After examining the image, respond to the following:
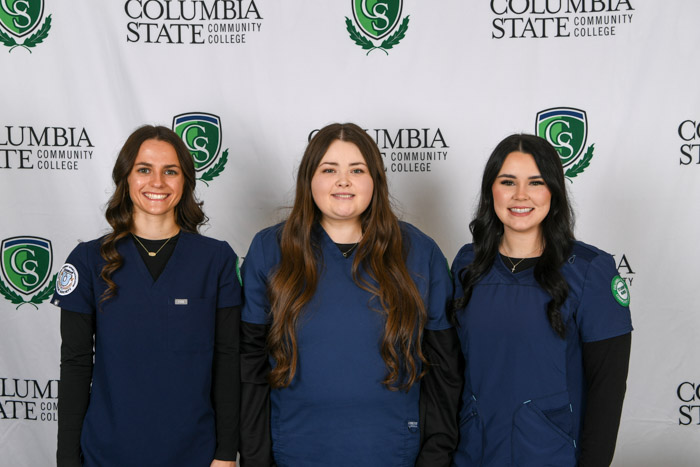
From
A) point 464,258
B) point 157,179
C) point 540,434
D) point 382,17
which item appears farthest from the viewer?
point 382,17

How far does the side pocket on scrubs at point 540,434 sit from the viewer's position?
1442 mm

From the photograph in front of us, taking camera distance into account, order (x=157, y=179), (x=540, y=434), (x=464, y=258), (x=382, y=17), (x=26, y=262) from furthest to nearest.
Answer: (x=26, y=262) → (x=382, y=17) → (x=464, y=258) → (x=157, y=179) → (x=540, y=434)

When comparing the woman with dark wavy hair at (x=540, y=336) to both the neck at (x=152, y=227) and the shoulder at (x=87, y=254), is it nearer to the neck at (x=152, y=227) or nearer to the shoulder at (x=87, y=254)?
the neck at (x=152, y=227)

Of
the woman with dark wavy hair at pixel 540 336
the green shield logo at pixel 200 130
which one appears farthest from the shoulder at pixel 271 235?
the green shield logo at pixel 200 130

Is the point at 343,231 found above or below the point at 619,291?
above

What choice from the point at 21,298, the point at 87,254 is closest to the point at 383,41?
the point at 87,254

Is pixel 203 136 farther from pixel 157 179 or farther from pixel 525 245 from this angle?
pixel 525 245

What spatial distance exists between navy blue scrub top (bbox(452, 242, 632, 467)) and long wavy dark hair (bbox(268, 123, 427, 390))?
0.16m

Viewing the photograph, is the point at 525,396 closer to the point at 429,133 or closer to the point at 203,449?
the point at 203,449

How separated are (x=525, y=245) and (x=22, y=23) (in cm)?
208

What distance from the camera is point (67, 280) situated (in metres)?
1.51

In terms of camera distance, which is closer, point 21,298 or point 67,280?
point 67,280

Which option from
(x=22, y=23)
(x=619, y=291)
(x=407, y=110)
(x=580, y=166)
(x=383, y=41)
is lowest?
(x=619, y=291)

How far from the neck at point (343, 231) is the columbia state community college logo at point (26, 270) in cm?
142
